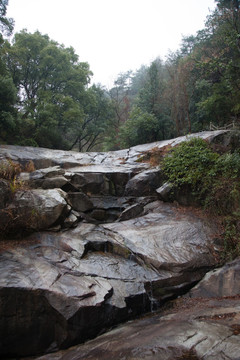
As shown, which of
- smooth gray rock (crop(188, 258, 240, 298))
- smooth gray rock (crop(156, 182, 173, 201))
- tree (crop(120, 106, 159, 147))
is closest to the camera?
smooth gray rock (crop(188, 258, 240, 298))

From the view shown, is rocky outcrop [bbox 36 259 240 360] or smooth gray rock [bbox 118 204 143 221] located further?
smooth gray rock [bbox 118 204 143 221]

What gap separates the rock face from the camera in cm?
394

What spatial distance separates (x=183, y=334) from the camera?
3463mm

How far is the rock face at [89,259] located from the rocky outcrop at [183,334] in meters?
0.13

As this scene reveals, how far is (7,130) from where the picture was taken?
13.5 m

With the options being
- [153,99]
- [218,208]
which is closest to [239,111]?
[153,99]

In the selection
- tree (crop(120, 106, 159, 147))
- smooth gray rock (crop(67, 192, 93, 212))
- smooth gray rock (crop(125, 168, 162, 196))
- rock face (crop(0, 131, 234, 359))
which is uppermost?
tree (crop(120, 106, 159, 147))

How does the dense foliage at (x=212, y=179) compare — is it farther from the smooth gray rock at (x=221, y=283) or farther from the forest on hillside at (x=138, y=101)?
the forest on hillside at (x=138, y=101)

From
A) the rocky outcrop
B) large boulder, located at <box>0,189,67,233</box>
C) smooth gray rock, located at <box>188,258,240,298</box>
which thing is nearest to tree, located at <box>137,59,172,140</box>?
large boulder, located at <box>0,189,67,233</box>

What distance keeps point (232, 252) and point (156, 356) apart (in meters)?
3.66

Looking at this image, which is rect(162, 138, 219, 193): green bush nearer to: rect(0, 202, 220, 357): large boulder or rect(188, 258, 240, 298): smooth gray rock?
rect(0, 202, 220, 357): large boulder

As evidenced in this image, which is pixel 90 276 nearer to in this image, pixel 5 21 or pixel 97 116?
pixel 5 21

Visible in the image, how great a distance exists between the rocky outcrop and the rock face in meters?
0.13

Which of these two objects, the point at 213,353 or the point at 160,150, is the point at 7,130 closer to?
the point at 160,150
